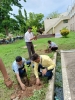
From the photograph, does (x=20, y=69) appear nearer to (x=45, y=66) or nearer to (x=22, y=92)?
(x=45, y=66)

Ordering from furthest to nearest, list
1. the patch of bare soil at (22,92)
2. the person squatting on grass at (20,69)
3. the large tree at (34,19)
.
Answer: the large tree at (34,19), the person squatting on grass at (20,69), the patch of bare soil at (22,92)

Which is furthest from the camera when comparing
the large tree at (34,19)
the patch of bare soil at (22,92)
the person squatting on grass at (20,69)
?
the large tree at (34,19)

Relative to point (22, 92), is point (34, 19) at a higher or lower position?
higher

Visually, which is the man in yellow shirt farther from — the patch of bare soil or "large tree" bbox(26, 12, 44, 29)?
"large tree" bbox(26, 12, 44, 29)

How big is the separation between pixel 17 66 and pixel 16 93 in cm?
83

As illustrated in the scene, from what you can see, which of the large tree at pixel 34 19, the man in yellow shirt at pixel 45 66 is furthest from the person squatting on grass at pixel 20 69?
the large tree at pixel 34 19

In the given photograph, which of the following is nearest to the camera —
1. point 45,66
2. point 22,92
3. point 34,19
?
point 22,92

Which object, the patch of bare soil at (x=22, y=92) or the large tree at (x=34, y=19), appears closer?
the patch of bare soil at (x=22, y=92)

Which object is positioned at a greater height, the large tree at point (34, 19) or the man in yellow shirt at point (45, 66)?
the large tree at point (34, 19)

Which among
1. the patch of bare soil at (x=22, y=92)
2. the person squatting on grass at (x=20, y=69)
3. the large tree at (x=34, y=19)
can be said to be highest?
the large tree at (x=34, y=19)

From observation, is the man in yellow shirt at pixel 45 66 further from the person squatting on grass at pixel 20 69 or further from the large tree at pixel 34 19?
the large tree at pixel 34 19

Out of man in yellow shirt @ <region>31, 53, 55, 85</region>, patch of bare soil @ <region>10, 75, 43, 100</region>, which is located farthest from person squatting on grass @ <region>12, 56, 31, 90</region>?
man in yellow shirt @ <region>31, 53, 55, 85</region>

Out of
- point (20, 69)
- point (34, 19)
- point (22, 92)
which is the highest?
point (34, 19)

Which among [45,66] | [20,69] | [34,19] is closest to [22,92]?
[20,69]
